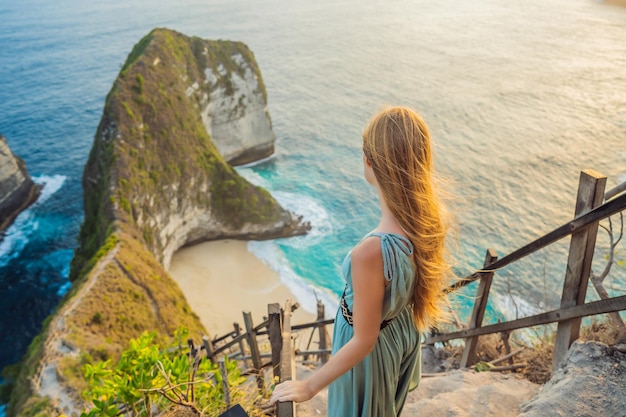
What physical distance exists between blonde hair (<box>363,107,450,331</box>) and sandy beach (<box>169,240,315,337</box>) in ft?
53.9

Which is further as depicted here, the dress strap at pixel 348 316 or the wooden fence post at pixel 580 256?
the wooden fence post at pixel 580 256

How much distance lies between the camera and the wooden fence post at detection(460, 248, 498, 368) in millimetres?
4457

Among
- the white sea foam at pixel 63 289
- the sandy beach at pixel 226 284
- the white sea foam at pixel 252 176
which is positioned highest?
the white sea foam at pixel 252 176

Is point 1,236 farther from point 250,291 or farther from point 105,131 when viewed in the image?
point 250,291

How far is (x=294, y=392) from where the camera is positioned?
7.97ft

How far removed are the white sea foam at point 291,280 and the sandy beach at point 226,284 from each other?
11.4 inches

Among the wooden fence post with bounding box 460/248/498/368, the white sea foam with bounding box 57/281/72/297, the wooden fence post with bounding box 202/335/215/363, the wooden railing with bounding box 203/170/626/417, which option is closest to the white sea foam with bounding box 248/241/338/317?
the white sea foam with bounding box 57/281/72/297

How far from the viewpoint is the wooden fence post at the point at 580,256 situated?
10.4 ft

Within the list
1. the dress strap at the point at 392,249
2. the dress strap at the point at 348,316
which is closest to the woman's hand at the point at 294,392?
the dress strap at the point at 348,316

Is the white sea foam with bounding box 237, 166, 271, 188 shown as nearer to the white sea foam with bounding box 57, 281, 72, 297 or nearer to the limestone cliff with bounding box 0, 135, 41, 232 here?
the white sea foam with bounding box 57, 281, 72, 297

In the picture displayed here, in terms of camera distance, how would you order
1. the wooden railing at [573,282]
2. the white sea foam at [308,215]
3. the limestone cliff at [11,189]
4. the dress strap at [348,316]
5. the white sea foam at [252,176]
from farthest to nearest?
the white sea foam at [252,176]
the limestone cliff at [11,189]
the white sea foam at [308,215]
the wooden railing at [573,282]
the dress strap at [348,316]

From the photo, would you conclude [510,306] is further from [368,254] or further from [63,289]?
[63,289]

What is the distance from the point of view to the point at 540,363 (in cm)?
477

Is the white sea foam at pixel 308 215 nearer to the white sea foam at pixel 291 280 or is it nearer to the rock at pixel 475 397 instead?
the white sea foam at pixel 291 280
